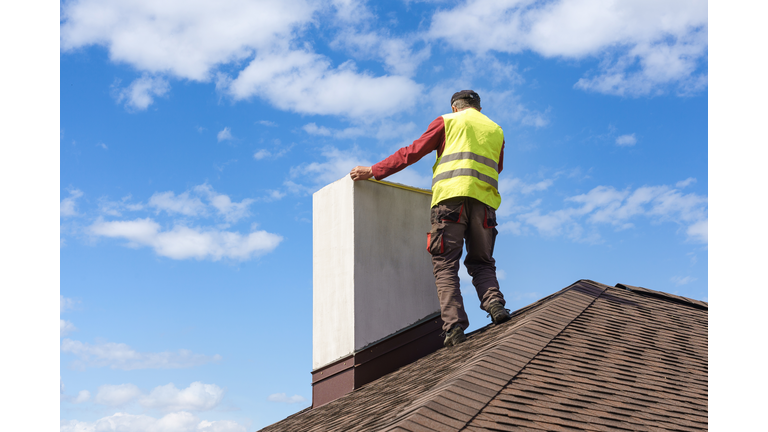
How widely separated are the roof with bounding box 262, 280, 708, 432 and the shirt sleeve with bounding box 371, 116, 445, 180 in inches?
67.5

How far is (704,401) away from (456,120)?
3039 mm

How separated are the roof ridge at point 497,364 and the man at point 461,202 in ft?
1.68

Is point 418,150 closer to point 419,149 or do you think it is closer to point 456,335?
point 419,149

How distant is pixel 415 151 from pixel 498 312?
1.66 meters

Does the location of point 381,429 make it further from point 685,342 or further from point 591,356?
point 685,342

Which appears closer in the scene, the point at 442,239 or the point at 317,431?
the point at 317,431

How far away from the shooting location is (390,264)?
22.4ft

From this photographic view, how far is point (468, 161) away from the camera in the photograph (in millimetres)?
5996

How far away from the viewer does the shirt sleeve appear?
6.15 meters

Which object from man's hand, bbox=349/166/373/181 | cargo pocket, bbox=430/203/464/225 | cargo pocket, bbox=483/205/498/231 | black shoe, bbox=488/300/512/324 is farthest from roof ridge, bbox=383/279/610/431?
man's hand, bbox=349/166/373/181

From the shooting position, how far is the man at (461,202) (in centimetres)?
600

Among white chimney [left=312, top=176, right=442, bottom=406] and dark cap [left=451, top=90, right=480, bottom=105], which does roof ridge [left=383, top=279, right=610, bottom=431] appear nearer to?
white chimney [left=312, top=176, right=442, bottom=406]

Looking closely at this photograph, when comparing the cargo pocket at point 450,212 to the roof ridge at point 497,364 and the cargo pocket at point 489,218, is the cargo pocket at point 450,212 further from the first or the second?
the roof ridge at point 497,364
